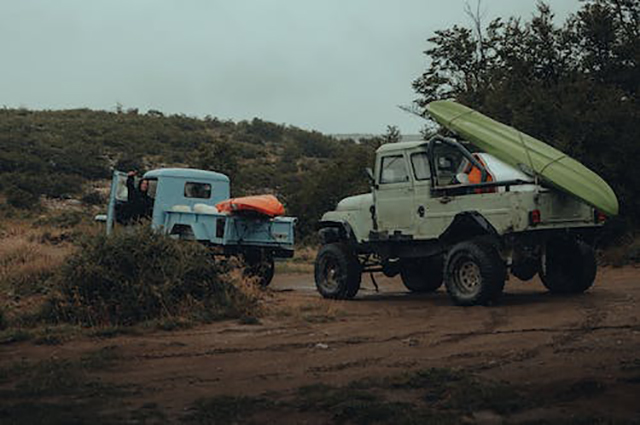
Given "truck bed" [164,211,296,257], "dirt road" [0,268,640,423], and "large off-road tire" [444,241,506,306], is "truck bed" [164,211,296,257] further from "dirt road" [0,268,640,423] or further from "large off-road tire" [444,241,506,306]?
"large off-road tire" [444,241,506,306]

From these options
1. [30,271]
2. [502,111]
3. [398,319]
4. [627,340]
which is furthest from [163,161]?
[627,340]

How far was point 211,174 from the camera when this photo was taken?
18.2 m

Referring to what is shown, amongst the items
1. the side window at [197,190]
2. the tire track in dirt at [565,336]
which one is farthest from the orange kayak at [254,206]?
the tire track in dirt at [565,336]

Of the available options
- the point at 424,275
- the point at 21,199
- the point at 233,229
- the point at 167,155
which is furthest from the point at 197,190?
the point at 167,155

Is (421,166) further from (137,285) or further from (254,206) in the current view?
(137,285)

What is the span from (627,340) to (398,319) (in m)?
3.54

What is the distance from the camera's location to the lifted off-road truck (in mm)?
12070

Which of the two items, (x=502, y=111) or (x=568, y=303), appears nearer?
(x=568, y=303)

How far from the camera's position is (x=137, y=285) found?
11.5 m

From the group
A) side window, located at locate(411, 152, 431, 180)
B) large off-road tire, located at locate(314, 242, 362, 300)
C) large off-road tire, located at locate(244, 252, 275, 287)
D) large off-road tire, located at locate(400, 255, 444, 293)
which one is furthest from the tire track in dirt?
large off-road tire, located at locate(244, 252, 275, 287)

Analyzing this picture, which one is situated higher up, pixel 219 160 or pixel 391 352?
pixel 219 160

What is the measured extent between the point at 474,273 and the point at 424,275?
3.53 metres

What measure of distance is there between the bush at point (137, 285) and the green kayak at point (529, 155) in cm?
434

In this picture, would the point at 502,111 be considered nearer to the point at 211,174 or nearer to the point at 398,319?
the point at 211,174
